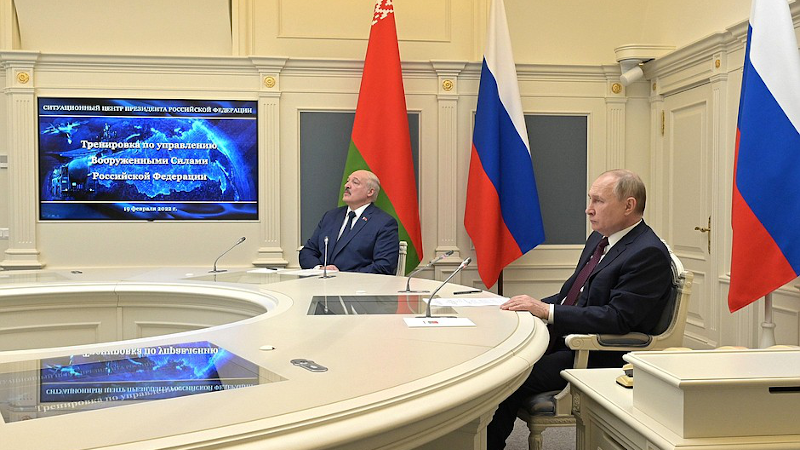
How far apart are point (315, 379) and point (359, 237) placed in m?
3.23

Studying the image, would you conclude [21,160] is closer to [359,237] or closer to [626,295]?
[359,237]

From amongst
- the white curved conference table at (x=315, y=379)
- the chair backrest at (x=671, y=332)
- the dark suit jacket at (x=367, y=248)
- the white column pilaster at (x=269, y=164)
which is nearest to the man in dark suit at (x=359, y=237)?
the dark suit jacket at (x=367, y=248)

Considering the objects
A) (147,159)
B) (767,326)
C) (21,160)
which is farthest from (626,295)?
(21,160)

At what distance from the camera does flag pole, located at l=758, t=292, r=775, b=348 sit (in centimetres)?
402

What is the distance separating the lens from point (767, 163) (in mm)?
3822

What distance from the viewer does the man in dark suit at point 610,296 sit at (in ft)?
8.63

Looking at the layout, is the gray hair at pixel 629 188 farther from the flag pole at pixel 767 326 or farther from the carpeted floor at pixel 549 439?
the flag pole at pixel 767 326

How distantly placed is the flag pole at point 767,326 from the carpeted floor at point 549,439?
4.05ft

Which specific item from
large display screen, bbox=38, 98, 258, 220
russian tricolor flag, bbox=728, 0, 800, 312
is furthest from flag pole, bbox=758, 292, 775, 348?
large display screen, bbox=38, 98, 258, 220

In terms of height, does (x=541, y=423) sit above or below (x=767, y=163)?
below

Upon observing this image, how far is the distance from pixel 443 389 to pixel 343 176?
167 inches

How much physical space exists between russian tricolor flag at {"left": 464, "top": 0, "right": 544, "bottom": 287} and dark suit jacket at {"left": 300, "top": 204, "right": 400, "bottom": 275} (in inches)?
42.6

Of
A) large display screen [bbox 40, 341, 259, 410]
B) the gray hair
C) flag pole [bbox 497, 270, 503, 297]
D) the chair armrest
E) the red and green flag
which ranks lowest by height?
flag pole [bbox 497, 270, 503, 297]

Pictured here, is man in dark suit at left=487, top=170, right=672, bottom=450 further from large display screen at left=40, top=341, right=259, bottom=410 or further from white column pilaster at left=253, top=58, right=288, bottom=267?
white column pilaster at left=253, top=58, right=288, bottom=267
